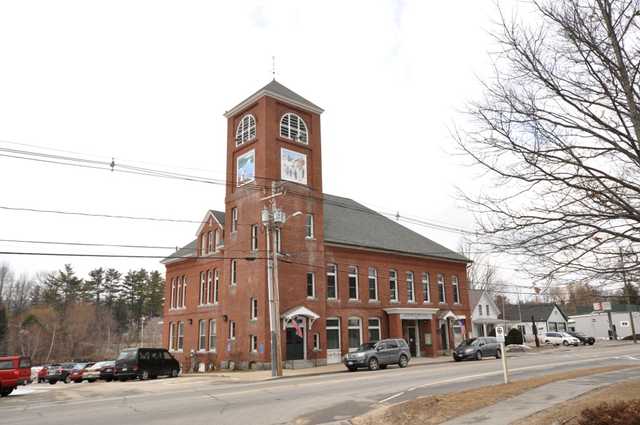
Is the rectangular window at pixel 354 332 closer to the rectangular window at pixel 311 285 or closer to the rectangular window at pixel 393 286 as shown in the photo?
the rectangular window at pixel 311 285

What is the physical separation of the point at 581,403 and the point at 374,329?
2740 centimetres

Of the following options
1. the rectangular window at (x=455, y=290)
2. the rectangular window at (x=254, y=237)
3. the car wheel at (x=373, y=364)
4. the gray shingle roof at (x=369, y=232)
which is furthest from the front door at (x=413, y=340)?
the rectangular window at (x=254, y=237)

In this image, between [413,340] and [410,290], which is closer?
[413,340]

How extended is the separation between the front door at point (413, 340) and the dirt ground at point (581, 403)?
27281mm

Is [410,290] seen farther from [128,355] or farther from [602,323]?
[602,323]

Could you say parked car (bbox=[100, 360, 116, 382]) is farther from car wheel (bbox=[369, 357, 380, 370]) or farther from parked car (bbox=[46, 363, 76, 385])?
car wheel (bbox=[369, 357, 380, 370])

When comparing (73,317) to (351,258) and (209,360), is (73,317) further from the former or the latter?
(351,258)

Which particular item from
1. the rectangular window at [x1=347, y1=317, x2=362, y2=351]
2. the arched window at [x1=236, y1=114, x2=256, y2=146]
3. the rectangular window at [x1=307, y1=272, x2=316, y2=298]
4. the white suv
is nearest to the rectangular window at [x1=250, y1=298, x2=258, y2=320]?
the rectangular window at [x1=307, y1=272, x2=316, y2=298]

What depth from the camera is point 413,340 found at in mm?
40531

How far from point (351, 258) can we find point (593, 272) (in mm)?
28040

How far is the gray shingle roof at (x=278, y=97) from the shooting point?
111 ft

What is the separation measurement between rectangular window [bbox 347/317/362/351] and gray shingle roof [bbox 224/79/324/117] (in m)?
15.9

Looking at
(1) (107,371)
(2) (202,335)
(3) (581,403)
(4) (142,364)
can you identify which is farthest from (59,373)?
(3) (581,403)

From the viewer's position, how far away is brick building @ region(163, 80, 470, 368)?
3167cm
